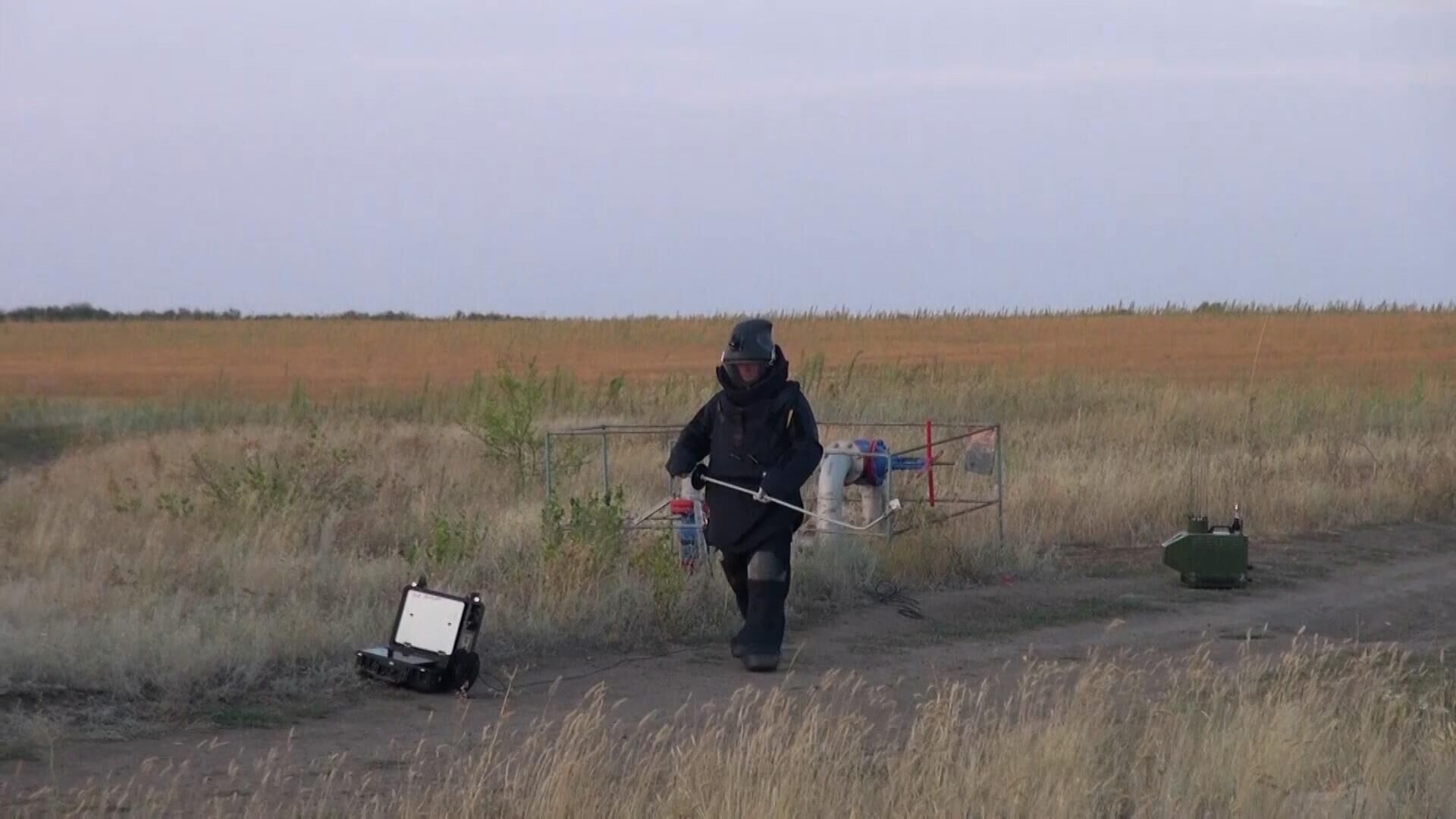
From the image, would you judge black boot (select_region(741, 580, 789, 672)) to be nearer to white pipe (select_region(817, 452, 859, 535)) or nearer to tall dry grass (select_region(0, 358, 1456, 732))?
tall dry grass (select_region(0, 358, 1456, 732))

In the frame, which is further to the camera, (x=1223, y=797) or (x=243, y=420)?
(x=243, y=420)

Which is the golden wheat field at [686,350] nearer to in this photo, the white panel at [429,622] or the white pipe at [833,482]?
the white pipe at [833,482]

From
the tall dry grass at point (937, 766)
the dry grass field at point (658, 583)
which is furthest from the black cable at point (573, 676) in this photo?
the tall dry grass at point (937, 766)

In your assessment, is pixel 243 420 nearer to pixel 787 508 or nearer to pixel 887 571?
pixel 887 571

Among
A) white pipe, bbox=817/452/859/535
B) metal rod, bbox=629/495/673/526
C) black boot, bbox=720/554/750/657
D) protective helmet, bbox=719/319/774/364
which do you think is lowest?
black boot, bbox=720/554/750/657

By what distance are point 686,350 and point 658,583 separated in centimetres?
4226

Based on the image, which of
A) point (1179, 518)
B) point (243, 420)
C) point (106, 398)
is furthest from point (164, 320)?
point (1179, 518)

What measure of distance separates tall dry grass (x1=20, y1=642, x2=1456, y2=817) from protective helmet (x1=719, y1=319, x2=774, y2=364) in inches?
77.2

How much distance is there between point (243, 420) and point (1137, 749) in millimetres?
22789

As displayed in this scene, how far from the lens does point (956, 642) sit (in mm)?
10352

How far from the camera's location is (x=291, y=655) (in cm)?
855

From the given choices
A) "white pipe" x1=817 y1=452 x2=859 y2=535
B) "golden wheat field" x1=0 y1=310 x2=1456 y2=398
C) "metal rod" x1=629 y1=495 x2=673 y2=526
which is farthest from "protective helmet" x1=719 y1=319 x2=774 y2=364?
"golden wheat field" x1=0 y1=310 x2=1456 y2=398

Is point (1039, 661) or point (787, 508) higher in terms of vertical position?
point (787, 508)

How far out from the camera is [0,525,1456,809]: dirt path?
22.9 ft
